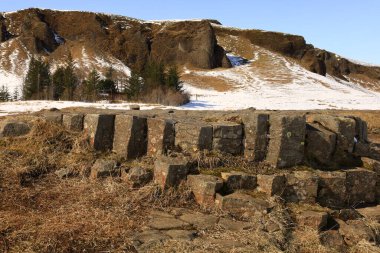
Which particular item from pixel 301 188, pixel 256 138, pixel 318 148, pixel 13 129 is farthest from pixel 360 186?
pixel 13 129

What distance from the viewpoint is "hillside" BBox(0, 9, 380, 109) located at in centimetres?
6594

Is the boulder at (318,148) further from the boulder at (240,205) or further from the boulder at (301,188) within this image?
the boulder at (240,205)

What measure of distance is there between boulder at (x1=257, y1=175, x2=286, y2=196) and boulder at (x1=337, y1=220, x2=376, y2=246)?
1054 millimetres

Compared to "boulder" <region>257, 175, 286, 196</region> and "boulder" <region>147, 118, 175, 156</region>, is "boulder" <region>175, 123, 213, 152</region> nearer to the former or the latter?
"boulder" <region>147, 118, 175, 156</region>

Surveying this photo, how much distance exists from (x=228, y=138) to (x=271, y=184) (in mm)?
1243

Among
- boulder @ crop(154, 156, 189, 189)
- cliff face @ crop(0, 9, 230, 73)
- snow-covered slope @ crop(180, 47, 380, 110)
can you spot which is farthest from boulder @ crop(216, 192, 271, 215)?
cliff face @ crop(0, 9, 230, 73)

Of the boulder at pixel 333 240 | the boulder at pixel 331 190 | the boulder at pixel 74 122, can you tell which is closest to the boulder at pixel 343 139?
the boulder at pixel 331 190

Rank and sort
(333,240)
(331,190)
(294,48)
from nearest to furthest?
(333,240) < (331,190) < (294,48)

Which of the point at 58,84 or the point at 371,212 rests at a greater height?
the point at 58,84

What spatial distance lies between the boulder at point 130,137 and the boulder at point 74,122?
2.39 ft

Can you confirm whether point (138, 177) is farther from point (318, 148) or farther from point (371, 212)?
point (371, 212)

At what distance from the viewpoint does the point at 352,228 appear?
600 cm

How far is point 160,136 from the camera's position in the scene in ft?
23.2

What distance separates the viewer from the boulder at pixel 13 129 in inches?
283
